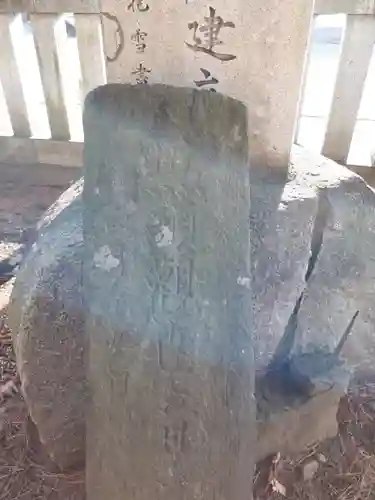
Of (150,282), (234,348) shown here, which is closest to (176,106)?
(150,282)

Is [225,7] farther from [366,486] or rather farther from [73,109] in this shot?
[73,109]

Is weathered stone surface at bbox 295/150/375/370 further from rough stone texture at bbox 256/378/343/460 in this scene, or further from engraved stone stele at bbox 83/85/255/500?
engraved stone stele at bbox 83/85/255/500

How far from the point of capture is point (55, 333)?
4.43 feet

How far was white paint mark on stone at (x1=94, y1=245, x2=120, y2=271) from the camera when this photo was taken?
1145 millimetres

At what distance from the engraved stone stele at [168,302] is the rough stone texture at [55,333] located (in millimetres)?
210

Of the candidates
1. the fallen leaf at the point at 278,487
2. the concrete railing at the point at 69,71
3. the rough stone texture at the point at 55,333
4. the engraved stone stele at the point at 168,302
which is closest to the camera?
the engraved stone stele at the point at 168,302

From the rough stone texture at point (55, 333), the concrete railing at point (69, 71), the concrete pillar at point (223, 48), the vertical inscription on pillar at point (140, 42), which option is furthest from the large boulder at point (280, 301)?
the concrete railing at point (69, 71)

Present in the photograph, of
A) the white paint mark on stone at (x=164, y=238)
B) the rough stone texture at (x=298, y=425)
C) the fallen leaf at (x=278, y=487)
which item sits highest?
the white paint mark on stone at (x=164, y=238)

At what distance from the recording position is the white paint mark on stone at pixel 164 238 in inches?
45.1

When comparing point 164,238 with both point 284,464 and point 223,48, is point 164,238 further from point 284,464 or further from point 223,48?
point 284,464

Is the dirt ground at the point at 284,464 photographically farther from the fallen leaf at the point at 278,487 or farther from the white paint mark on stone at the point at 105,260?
the white paint mark on stone at the point at 105,260

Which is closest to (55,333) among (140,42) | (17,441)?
(17,441)

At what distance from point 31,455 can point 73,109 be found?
184 centimetres

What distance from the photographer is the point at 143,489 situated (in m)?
1.16
